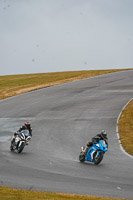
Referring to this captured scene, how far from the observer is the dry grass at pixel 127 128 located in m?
22.9

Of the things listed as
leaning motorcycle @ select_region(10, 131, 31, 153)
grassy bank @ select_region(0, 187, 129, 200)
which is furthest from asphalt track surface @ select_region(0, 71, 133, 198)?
grassy bank @ select_region(0, 187, 129, 200)

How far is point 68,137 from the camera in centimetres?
2453

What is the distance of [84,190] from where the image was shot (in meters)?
12.1

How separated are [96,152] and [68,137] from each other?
7.00 m

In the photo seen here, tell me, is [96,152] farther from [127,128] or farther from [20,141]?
[127,128]

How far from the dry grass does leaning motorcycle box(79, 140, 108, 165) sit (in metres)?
3.81

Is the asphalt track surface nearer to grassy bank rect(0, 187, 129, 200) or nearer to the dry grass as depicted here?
the dry grass

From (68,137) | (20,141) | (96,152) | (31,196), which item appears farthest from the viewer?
(68,137)

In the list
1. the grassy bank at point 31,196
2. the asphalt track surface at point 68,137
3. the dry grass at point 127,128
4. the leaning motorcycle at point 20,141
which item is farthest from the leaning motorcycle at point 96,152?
the grassy bank at point 31,196

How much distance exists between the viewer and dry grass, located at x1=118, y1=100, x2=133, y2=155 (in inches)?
903

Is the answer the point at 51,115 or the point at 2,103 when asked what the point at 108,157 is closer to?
the point at 51,115

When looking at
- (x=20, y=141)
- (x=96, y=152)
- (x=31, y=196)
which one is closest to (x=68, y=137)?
(x=20, y=141)

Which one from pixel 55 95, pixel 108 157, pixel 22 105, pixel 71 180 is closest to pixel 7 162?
pixel 71 180

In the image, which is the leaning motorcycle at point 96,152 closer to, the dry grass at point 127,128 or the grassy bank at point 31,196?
the dry grass at point 127,128
